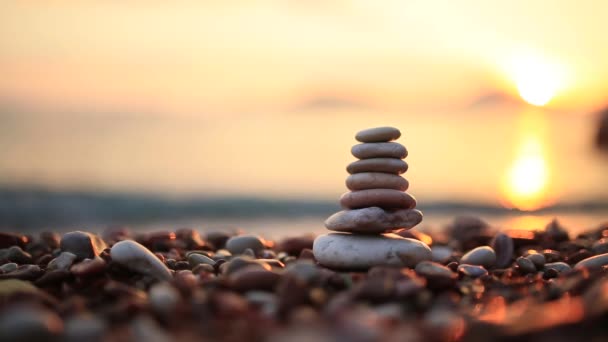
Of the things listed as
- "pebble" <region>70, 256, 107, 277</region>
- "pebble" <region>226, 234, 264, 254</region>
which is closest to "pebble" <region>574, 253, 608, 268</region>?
"pebble" <region>226, 234, 264, 254</region>

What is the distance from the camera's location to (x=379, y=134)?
511 cm

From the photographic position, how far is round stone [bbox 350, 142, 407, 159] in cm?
509

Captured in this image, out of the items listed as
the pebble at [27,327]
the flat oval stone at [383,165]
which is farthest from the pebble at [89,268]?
the flat oval stone at [383,165]

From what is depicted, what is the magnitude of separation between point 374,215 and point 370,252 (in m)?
0.33

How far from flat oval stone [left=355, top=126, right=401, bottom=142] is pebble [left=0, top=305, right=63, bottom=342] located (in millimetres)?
3121

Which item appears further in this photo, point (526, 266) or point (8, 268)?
point (526, 266)

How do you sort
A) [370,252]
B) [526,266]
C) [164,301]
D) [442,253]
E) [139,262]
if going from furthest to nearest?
[442,253], [526,266], [370,252], [139,262], [164,301]

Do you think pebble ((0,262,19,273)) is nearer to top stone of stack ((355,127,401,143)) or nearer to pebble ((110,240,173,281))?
pebble ((110,240,173,281))

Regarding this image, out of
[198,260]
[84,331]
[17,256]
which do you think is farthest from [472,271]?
[17,256]

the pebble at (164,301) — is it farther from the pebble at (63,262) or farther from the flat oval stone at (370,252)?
the flat oval stone at (370,252)

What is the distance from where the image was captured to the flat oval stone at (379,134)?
16.7 feet

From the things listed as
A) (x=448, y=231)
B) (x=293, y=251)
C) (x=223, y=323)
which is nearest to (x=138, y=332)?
(x=223, y=323)

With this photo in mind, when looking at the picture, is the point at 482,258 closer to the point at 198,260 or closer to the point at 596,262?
the point at 596,262

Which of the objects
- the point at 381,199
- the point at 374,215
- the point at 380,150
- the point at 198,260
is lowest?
the point at 198,260
